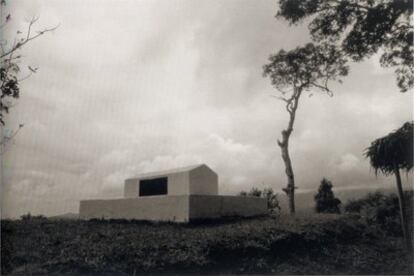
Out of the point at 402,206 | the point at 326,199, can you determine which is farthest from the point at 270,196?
the point at 402,206

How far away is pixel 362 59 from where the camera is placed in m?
10.5

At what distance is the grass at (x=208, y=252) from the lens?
→ 25.3ft

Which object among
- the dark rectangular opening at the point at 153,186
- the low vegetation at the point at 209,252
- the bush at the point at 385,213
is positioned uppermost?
the dark rectangular opening at the point at 153,186

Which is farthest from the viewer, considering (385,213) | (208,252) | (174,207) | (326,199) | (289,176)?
(326,199)

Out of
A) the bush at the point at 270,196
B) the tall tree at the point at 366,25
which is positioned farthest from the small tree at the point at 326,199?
the tall tree at the point at 366,25

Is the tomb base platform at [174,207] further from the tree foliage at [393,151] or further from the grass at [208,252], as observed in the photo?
the tree foliage at [393,151]

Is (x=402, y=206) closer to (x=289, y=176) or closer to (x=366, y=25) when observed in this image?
(x=366, y=25)

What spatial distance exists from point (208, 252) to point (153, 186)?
31.6 ft

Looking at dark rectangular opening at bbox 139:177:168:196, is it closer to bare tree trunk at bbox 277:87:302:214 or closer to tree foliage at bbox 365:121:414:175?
bare tree trunk at bbox 277:87:302:214

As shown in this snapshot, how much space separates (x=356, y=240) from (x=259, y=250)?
4.60 meters

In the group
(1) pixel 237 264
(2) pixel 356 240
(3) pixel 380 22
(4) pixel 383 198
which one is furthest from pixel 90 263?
(4) pixel 383 198

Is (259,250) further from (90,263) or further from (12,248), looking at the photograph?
(12,248)

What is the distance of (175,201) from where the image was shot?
13.8 metres

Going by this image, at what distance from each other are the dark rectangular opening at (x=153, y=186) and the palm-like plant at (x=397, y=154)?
34.7 ft
